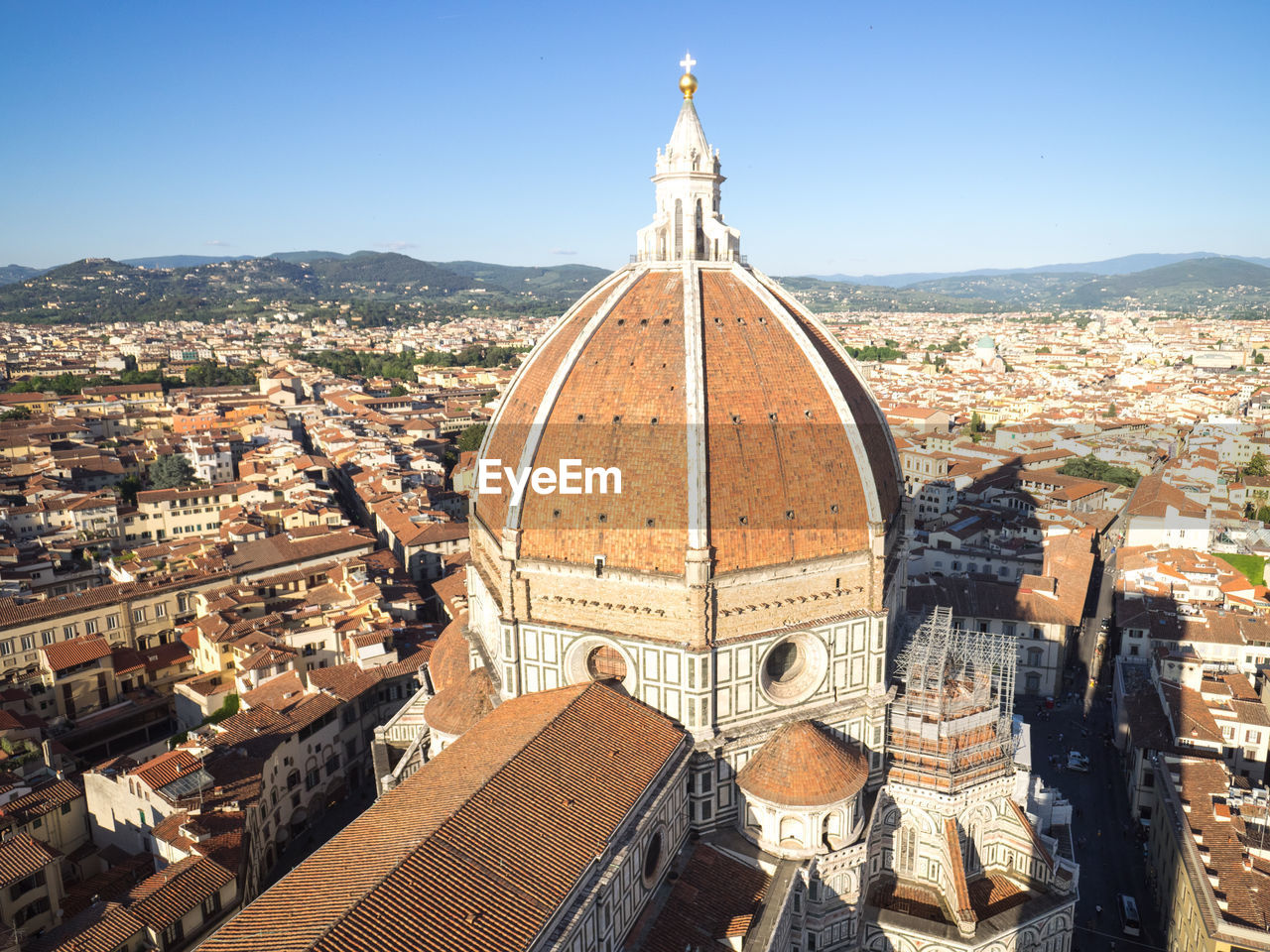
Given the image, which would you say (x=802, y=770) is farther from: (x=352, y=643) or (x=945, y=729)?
(x=352, y=643)

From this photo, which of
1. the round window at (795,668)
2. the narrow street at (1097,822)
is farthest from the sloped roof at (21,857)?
the narrow street at (1097,822)

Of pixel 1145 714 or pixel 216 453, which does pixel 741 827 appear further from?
pixel 216 453

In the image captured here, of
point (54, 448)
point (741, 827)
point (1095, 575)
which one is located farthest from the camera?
point (54, 448)

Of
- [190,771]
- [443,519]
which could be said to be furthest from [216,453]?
[190,771]

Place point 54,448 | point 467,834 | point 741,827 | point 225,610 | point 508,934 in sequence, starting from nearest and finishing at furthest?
1. point 508,934
2. point 467,834
3. point 741,827
4. point 225,610
5. point 54,448

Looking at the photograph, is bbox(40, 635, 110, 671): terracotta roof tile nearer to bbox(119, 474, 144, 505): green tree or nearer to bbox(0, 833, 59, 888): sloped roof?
bbox(0, 833, 59, 888): sloped roof

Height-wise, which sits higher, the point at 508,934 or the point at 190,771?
the point at 508,934
